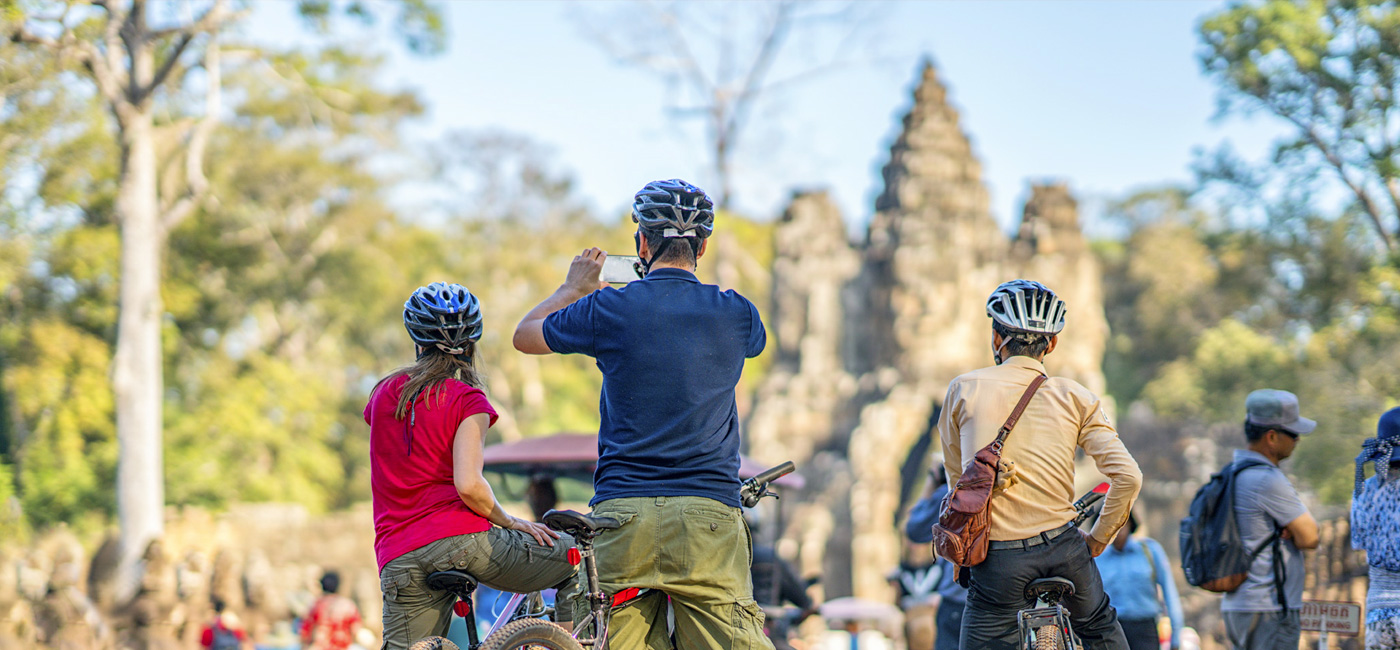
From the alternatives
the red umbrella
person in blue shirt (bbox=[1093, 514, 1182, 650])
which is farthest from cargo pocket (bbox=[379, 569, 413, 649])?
the red umbrella

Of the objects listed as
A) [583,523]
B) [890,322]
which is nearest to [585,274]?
[583,523]

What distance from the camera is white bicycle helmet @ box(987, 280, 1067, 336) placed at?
440cm

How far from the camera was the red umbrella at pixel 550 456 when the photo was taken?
9039 millimetres

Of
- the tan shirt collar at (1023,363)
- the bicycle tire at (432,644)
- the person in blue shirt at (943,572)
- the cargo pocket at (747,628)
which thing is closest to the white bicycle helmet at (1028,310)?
the tan shirt collar at (1023,363)

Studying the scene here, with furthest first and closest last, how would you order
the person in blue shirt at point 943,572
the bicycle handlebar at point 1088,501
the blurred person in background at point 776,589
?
the blurred person in background at point 776,589
the person in blue shirt at point 943,572
the bicycle handlebar at point 1088,501

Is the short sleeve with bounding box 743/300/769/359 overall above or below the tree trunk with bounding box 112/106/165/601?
below

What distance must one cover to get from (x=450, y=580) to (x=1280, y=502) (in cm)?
368

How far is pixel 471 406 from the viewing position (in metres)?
4.22

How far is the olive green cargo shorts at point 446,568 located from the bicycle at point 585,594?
47 millimetres

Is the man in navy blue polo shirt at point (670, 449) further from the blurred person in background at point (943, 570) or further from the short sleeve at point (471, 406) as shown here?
the blurred person in background at point (943, 570)

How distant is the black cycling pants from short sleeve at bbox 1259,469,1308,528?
1.70m

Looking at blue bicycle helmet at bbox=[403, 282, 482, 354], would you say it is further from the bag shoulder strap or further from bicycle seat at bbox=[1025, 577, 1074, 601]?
bicycle seat at bbox=[1025, 577, 1074, 601]

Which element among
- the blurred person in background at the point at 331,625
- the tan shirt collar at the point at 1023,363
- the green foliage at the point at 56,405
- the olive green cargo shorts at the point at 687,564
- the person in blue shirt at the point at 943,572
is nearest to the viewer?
the olive green cargo shorts at the point at 687,564

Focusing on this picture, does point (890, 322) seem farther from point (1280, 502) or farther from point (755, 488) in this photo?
point (755, 488)
